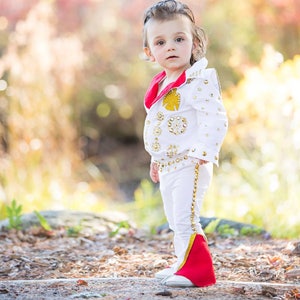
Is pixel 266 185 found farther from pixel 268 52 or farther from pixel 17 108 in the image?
pixel 17 108

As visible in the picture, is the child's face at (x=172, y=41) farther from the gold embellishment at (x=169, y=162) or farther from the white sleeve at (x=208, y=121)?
the gold embellishment at (x=169, y=162)

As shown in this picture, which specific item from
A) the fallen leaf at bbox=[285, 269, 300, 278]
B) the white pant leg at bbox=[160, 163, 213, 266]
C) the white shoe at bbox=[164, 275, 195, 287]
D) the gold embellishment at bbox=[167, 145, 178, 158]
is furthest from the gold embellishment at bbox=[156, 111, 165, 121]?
the fallen leaf at bbox=[285, 269, 300, 278]

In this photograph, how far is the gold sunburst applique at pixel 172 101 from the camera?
3.09m


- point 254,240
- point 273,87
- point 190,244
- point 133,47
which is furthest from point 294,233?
point 133,47

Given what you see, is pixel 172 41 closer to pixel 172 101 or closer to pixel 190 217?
pixel 172 101

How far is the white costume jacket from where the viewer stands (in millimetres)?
2963

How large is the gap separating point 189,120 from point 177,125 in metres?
0.06

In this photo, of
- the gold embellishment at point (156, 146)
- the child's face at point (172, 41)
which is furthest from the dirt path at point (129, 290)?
the child's face at point (172, 41)

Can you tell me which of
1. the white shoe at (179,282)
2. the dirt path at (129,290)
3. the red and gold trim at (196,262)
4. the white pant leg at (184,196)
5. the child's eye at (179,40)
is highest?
the child's eye at (179,40)

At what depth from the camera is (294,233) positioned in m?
5.11

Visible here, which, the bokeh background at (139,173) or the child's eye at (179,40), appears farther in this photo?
the bokeh background at (139,173)

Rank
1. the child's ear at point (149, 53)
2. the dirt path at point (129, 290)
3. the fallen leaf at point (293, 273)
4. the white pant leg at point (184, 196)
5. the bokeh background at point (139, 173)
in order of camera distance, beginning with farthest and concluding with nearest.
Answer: the bokeh background at point (139, 173) < the fallen leaf at point (293, 273) < the child's ear at point (149, 53) < the white pant leg at point (184, 196) < the dirt path at point (129, 290)

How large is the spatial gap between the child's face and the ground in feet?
3.28

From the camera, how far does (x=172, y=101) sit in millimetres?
3102
